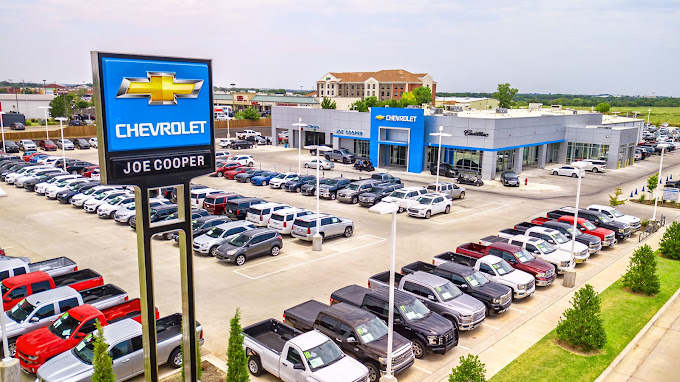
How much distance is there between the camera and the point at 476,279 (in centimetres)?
1886

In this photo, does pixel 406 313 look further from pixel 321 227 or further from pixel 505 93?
pixel 505 93

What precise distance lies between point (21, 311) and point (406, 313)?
12.0 meters

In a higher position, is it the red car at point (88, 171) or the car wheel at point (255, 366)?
the red car at point (88, 171)

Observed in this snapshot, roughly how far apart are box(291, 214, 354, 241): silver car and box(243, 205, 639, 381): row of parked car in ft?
23.9

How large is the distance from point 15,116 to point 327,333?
315 feet

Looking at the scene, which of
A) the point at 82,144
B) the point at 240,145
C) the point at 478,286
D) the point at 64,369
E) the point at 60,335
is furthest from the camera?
the point at 240,145

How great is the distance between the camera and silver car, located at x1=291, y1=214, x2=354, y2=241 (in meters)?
26.7

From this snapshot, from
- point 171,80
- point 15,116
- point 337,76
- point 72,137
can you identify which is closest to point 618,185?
point 171,80

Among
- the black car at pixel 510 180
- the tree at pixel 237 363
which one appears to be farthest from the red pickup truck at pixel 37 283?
the black car at pixel 510 180

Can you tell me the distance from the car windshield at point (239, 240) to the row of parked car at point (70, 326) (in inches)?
253

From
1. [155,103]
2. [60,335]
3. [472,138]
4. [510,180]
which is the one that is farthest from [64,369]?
[472,138]

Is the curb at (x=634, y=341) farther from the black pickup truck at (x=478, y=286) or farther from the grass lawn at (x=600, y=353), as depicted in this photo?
the black pickup truck at (x=478, y=286)

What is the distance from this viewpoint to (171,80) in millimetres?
10438

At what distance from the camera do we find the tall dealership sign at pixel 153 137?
9.52 m
